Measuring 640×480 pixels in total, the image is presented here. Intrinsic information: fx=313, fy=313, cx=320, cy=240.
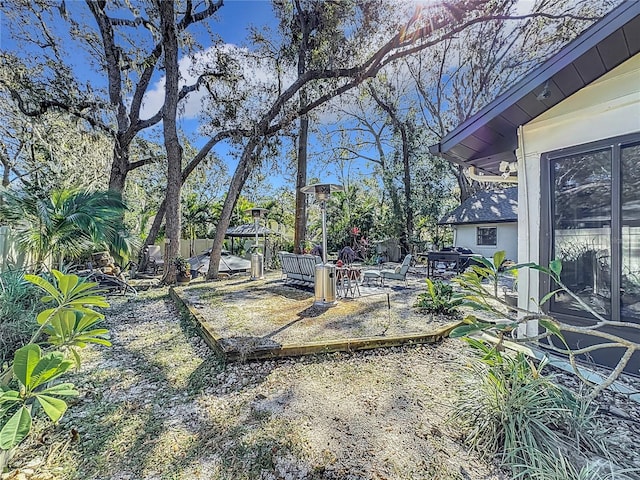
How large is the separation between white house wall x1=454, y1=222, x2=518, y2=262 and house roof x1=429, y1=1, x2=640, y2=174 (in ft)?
37.5

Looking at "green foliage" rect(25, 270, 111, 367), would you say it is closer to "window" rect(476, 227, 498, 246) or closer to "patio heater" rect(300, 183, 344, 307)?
"patio heater" rect(300, 183, 344, 307)

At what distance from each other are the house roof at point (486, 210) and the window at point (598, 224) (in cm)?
1180

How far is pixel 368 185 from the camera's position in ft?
81.8

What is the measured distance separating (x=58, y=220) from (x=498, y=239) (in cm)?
1634

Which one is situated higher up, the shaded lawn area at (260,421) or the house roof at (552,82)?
the house roof at (552,82)

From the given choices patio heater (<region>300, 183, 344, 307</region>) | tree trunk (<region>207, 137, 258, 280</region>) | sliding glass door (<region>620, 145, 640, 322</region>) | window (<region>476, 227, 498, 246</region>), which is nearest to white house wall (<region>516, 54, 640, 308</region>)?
sliding glass door (<region>620, 145, 640, 322</region>)

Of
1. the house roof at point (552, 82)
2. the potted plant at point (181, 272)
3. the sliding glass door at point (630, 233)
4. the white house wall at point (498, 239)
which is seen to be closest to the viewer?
the house roof at point (552, 82)

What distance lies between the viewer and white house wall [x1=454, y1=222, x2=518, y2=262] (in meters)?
14.8

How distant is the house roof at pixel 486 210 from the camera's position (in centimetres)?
1510

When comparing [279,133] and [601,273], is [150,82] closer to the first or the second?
[279,133]

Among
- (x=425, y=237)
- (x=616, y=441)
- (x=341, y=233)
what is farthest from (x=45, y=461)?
(x=425, y=237)

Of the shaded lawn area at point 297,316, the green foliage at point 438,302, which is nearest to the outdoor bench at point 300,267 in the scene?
the shaded lawn area at point 297,316

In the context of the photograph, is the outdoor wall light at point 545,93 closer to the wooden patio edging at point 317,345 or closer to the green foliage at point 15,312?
the wooden patio edging at point 317,345

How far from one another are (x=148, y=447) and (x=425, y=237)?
18.6 meters
